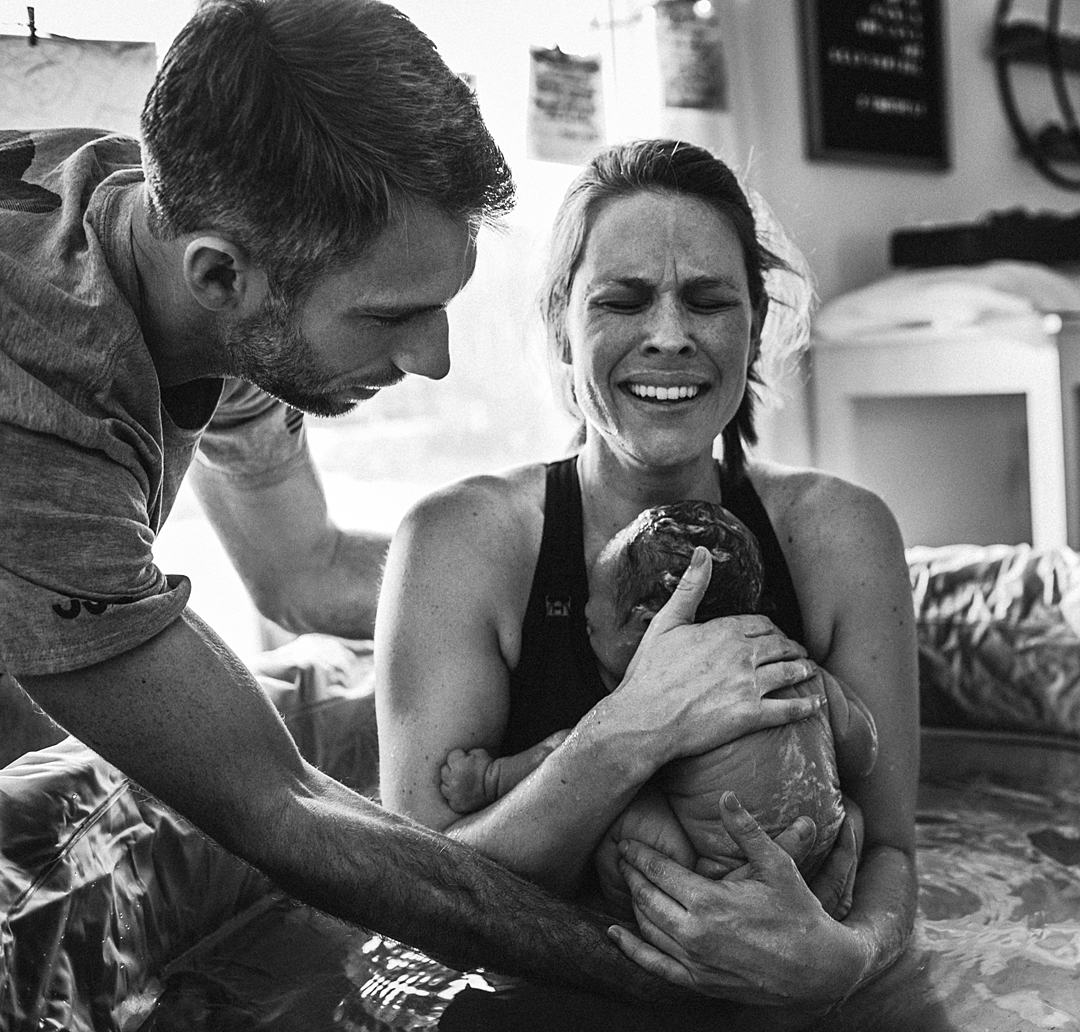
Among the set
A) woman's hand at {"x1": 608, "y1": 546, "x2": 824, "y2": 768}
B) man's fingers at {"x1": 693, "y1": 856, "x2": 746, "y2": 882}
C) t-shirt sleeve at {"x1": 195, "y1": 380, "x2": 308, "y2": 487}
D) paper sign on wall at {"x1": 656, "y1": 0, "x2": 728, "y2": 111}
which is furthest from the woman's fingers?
paper sign on wall at {"x1": 656, "y1": 0, "x2": 728, "y2": 111}

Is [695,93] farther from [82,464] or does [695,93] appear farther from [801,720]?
[82,464]

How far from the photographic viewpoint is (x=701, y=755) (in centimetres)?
179

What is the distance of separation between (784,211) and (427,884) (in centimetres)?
306

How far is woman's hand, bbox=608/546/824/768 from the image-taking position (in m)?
1.75

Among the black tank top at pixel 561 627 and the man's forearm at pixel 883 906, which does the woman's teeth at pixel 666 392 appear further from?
the man's forearm at pixel 883 906

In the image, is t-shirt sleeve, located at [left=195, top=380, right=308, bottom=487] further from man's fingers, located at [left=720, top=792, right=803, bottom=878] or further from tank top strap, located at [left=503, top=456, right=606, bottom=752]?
man's fingers, located at [left=720, top=792, right=803, bottom=878]

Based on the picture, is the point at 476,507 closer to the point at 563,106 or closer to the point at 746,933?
the point at 746,933

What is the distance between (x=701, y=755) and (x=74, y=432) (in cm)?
88

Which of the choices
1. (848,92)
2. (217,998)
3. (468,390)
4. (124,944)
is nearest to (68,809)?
(124,944)

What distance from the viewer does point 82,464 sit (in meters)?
1.45

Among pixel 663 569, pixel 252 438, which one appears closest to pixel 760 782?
pixel 663 569

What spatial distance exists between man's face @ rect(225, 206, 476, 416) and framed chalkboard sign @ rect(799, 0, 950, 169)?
2.80 m

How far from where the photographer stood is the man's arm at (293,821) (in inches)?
57.5

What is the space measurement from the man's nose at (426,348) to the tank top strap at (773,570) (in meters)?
0.65
